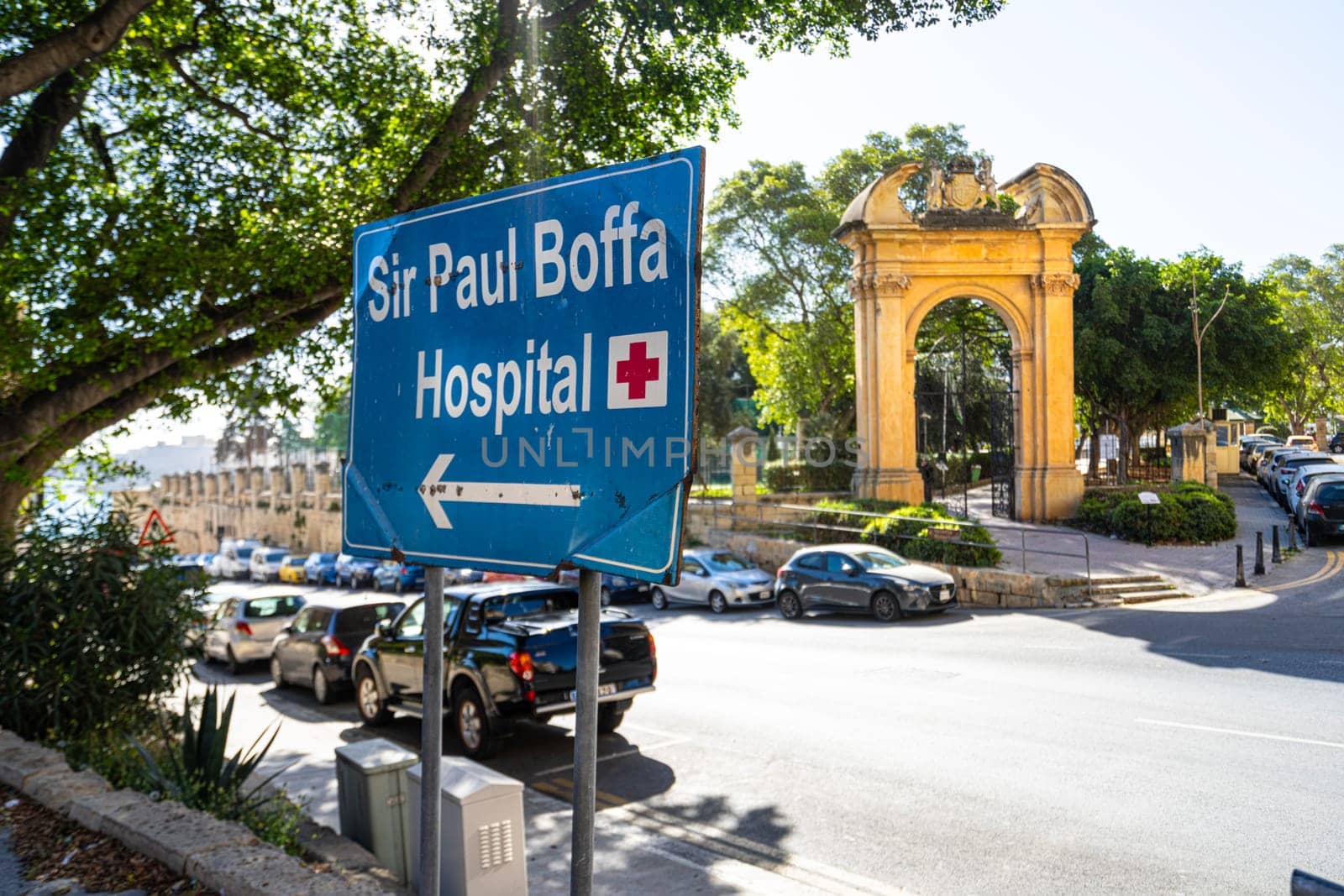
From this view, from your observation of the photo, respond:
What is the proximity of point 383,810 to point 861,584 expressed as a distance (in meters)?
13.9

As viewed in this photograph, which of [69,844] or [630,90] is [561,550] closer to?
[69,844]

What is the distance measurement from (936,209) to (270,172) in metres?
19.3

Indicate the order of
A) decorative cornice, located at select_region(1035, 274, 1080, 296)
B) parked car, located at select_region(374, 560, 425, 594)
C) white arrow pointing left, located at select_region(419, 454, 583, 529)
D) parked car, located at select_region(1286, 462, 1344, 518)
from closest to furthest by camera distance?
1. white arrow pointing left, located at select_region(419, 454, 583, 529)
2. parked car, located at select_region(1286, 462, 1344, 518)
3. decorative cornice, located at select_region(1035, 274, 1080, 296)
4. parked car, located at select_region(374, 560, 425, 594)

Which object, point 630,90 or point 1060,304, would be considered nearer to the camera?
point 630,90

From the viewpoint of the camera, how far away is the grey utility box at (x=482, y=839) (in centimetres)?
582

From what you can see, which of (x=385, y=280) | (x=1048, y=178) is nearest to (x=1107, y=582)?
(x=1048, y=178)

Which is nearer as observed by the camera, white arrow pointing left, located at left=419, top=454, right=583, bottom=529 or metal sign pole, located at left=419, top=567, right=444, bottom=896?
white arrow pointing left, located at left=419, top=454, right=583, bottom=529

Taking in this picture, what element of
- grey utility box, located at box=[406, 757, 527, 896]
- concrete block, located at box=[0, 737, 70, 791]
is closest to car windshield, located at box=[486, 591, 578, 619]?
concrete block, located at box=[0, 737, 70, 791]

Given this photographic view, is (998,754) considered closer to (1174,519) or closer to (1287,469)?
(1174,519)

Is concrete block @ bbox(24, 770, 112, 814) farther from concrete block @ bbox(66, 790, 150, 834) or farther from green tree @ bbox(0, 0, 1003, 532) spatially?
green tree @ bbox(0, 0, 1003, 532)

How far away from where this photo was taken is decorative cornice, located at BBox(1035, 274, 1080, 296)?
27172 millimetres

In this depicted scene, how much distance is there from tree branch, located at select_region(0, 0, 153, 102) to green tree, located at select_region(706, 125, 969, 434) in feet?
104

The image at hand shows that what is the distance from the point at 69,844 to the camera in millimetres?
5703

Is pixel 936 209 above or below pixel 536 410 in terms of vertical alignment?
above
